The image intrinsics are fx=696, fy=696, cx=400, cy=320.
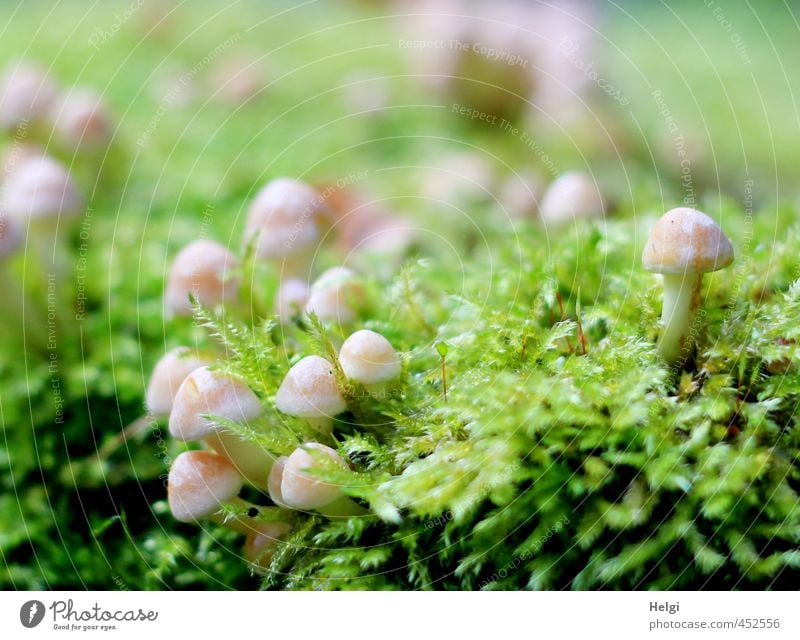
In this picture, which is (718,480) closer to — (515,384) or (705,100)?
(515,384)

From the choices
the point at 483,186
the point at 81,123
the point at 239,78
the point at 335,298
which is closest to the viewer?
the point at 335,298

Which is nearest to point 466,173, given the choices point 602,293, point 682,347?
point 602,293

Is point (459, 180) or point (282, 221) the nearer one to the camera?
point (282, 221)

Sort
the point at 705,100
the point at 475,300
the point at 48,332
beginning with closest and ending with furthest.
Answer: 1. the point at 475,300
2. the point at 48,332
3. the point at 705,100

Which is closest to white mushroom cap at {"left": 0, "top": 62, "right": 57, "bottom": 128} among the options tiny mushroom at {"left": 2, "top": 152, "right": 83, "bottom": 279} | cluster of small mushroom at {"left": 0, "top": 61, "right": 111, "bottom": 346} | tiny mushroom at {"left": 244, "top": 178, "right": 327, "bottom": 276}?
cluster of small mushroom at {"left": 0, "top": 61, "right": 111, "bottom": 346}

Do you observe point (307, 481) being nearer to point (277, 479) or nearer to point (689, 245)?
point (277, 479)

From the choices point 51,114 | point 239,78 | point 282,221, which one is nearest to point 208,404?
point 282,221

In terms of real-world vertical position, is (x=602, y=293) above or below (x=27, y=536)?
above

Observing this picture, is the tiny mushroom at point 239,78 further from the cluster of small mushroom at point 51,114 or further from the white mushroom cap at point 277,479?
the white mushroom cap at point 277,479
